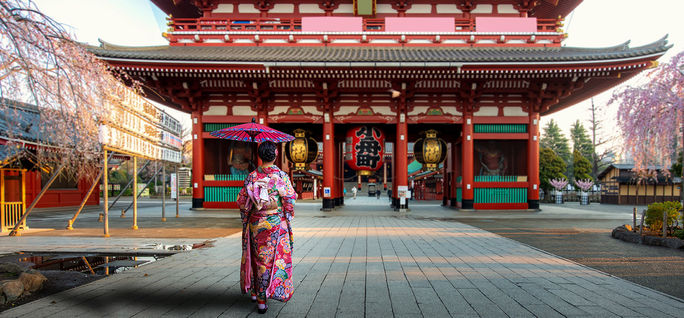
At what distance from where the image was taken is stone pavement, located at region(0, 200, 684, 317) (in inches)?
147

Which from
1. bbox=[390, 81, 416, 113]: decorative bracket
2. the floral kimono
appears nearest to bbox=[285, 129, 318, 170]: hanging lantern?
bbox=[390, 81, 416, 113]: decorative bracket

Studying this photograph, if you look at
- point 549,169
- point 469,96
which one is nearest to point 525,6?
point 469,96

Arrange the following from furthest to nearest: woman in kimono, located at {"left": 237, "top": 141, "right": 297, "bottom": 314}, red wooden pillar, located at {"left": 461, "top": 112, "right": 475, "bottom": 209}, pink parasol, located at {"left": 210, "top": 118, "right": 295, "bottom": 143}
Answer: red wooden pillar, located at {"left": 461, "top": 112, "right": 475, "bottom": 209}, pink parasol, located at {"left": 210, "top": 118, "right": 295, "bottom": 143}, woman in kimono, located at {"left": 237, "top": 141, "right": 297, "bottom": 314}

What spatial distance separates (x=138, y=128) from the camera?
983 centimetres

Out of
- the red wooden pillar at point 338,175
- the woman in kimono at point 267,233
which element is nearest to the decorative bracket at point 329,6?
the red wooden pillar at point 338,175

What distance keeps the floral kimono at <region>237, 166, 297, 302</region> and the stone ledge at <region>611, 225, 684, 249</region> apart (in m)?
8.68

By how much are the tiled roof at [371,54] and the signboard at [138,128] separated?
3451 millimetres

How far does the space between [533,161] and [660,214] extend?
25.3ft

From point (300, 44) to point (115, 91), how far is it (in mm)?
11705

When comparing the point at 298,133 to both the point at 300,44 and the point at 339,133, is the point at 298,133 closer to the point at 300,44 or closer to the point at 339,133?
the point at 339,133

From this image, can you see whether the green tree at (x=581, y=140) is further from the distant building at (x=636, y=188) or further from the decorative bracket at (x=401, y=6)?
the decorative bracket at (x=401, y=6)

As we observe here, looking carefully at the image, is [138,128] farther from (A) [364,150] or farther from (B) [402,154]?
(B) [402,154]

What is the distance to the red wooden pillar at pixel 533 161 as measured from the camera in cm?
1591

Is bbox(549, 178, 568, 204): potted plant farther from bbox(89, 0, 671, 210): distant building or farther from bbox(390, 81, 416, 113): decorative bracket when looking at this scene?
bbox(390, 81, 416, 113): decorative bracket
